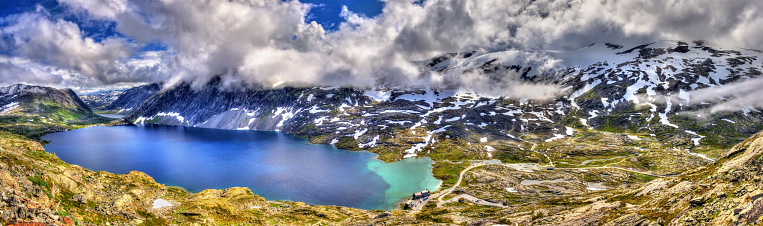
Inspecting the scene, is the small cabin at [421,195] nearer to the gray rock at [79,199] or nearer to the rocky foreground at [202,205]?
the rocky foreground at [202,205]

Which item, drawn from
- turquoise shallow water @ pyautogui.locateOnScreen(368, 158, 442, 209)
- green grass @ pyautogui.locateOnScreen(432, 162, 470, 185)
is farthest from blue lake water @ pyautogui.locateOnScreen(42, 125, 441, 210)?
green grass @ pyautogui.locateOnScreen(432, 162, 470, 185)

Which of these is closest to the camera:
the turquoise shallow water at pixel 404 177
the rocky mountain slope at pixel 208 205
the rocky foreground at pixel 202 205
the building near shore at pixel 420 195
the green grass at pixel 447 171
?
the rocky foreground at pixel 202 205

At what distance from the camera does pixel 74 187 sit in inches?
1582

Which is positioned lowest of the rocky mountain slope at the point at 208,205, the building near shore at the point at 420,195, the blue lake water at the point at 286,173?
the building near shore at the point at 420,195

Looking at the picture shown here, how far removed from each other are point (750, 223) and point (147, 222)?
58400 mm

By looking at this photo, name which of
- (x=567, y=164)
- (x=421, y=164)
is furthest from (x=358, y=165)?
(x=567, y=164)

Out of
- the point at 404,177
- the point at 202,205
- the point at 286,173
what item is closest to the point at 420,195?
the point at 404,177

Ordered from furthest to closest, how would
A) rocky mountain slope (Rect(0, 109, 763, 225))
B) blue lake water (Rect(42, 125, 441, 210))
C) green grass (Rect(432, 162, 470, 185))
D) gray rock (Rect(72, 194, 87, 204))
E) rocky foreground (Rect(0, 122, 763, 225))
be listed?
green grass (Rect(432, 162, 470, 185)) < blue lake water (Rect(42, 125, 441, 210)) < gray rock (Rect(72, 194, 87, 204)) < rocky mountain slope (Rect(0, 109, 763, 225)) < rocky foreground (Rect(0, 122, 763, 225))

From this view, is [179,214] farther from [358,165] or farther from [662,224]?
[358,165]

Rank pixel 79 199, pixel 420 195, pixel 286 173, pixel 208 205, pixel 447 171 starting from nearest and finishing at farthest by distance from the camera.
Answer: pixel 79 199 → pixel 208 205 → pixel 420 195 → pixel 286 173 → pixel 447 171

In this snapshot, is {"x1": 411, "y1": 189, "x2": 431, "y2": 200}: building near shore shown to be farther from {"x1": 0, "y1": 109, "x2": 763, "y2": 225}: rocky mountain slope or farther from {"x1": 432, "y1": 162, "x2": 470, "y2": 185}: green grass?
{"x1": 0, "y1": 109, "x2": 763, "y2": 225}: rocky mountain slope

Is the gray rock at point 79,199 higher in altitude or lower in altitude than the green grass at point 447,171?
higher

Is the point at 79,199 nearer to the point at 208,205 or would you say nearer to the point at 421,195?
the point at 208,205

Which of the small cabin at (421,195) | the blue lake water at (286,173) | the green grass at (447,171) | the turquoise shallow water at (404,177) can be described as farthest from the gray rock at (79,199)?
the green grass at (447,171)
